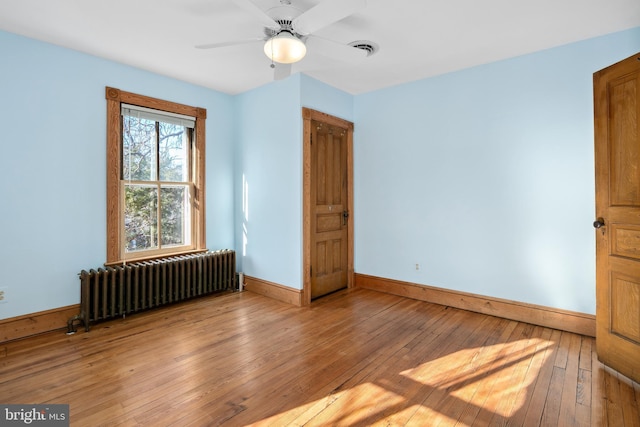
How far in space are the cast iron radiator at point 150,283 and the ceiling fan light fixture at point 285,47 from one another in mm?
2721

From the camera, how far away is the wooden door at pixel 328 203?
4.07 metres

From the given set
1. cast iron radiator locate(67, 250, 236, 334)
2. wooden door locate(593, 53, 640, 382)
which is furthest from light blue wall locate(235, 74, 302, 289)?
wooden door locate(593, 53, 640, 382)

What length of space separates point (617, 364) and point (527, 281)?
108 cm

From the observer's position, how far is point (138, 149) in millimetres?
3854

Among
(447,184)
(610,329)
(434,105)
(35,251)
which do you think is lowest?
(610,329)

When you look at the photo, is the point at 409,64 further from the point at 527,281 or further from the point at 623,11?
the point at 527,281

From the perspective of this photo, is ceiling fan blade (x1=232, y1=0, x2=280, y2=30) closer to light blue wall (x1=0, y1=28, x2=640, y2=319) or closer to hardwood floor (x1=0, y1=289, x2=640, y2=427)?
light blue wall (x1=0, y1=28, x2=640, y2=319)

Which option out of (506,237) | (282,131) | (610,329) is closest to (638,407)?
(610,329)

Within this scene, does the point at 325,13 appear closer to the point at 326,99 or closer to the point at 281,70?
the point at 281,70

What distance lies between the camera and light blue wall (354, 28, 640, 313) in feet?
9.99

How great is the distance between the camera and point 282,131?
4070mm

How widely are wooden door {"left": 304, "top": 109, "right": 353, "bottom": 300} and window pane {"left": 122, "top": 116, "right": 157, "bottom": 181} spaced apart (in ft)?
6.29

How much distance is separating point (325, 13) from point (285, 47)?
418 millimetres

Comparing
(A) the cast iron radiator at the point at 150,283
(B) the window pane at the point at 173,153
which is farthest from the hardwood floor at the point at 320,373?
(B) the window pane at the point at 173,153
